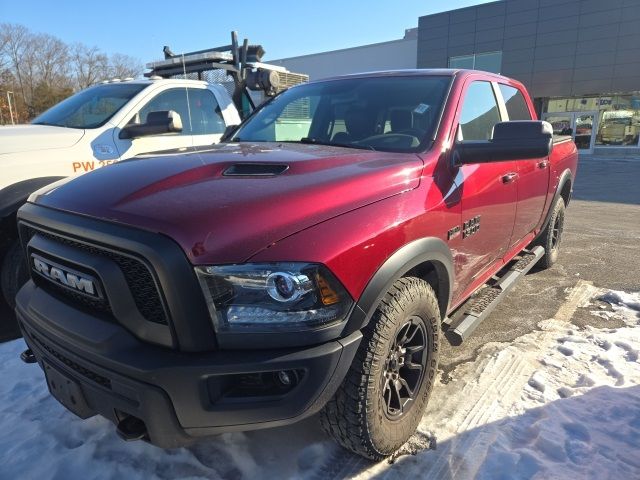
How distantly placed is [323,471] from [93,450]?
113cm

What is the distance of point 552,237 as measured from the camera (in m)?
4.93

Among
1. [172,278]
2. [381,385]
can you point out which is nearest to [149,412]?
[172,278]

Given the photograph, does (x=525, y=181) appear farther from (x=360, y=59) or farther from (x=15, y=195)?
(x=360, y=59)

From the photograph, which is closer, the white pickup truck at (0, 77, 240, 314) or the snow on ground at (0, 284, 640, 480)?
the snow on ground at (0, 284, 640, 480)

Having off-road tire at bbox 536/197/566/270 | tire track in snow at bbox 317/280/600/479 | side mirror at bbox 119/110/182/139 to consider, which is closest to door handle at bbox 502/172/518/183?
tire track in snow at bbox 317/280/600/479

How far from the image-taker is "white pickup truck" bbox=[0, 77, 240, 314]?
3.29 metres

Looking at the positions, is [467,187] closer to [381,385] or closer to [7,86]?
[381,385]

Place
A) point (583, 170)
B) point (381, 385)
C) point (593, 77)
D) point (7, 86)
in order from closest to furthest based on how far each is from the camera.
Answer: point (381, 385) < point (583, 170) < point (593, 77) < point (7, 86)

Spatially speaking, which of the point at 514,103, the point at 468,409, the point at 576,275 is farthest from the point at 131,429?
the point at 576,275

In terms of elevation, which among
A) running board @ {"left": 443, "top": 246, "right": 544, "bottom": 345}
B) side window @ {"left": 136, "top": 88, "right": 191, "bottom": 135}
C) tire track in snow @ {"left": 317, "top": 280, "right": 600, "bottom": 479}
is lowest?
tire track in snow @ {"left": 317, "top": 280, "right": 600, "bottom": 479}

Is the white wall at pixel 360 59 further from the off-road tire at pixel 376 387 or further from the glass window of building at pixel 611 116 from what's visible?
the off-road tire at pixel 376 387

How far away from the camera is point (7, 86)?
35.4 m

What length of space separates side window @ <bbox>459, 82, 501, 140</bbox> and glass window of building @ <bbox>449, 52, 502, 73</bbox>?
79.6ft

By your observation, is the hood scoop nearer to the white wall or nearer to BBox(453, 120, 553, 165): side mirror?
BBox(453, 120, 553, 165): side mirror
